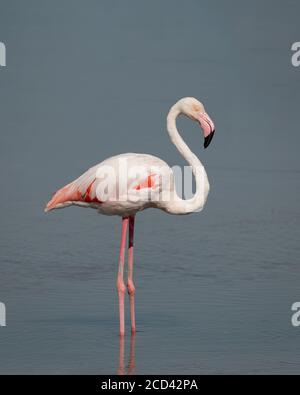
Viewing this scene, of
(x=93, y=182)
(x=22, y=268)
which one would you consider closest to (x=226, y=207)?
(x=22, y=268)

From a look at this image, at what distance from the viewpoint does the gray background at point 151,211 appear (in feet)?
27.2

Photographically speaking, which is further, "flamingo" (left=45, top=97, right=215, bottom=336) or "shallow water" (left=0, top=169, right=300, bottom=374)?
"flamingo" (left=45, top=97, right=215, bottom=336)

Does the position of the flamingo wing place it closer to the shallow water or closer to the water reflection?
the shallow water

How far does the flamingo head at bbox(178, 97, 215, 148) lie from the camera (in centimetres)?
897

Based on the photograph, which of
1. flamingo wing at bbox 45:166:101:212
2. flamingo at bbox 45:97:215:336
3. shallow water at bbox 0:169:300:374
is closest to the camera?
shallow water at bbox 0:169:300:374

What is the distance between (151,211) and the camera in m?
13.6

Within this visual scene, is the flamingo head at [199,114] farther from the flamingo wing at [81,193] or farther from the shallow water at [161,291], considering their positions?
the shallow water at [161,291]

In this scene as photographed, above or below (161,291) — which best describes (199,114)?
above

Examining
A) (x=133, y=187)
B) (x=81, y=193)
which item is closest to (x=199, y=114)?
(x=133, y=187)

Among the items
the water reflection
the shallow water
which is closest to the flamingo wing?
the shallow water

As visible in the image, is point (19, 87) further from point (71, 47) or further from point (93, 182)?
point (93, 182)

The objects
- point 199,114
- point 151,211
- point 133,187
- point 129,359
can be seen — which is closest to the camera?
point 129,359

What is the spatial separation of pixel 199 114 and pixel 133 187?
2.48 ft

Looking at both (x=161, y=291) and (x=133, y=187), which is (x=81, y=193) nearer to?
(x=133, y=187)
